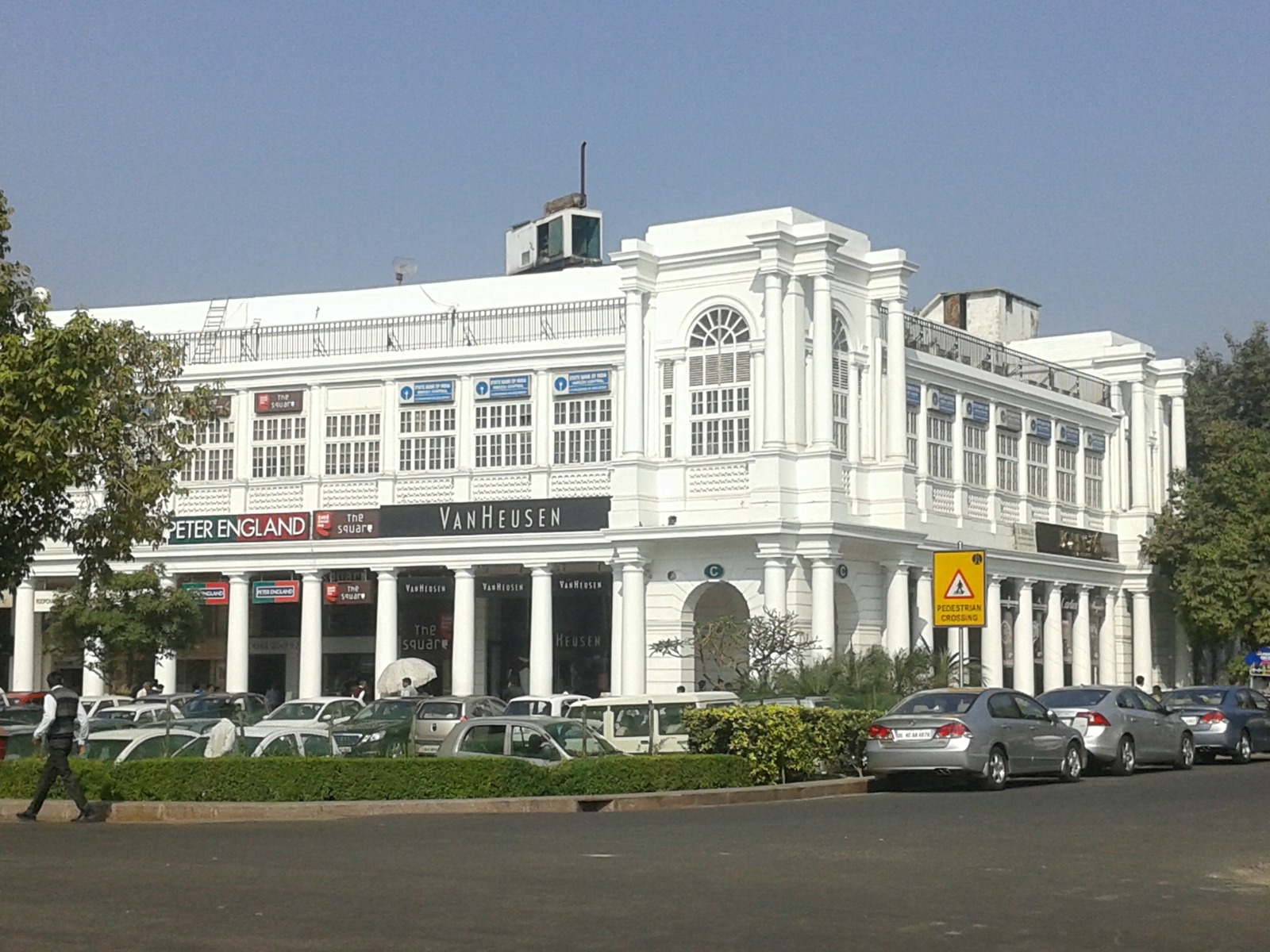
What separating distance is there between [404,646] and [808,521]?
14.1 m

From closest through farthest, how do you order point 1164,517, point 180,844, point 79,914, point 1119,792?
point 79,914 → point 180,844 → point 1119,792 → point 1164,517

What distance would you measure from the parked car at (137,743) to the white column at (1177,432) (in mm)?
43273

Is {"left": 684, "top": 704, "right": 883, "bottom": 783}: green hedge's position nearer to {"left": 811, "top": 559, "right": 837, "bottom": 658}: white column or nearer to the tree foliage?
{"left": 811, "top": 559, "right": 837, "bottom": 658}: white column

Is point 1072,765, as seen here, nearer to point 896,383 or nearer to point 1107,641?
point 896,383

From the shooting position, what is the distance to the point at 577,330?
4669 cm

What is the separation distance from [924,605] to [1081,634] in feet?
37.4

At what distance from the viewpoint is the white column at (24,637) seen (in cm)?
5019

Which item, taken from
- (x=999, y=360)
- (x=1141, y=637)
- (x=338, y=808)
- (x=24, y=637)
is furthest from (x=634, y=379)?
(x=338, y=808)

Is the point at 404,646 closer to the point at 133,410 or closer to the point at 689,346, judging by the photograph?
the point at 689,346

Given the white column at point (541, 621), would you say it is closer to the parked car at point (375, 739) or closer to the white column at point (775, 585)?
the white column at point (775, 585)

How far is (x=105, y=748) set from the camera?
22.7 m

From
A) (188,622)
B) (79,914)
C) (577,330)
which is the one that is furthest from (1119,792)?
(188,622)

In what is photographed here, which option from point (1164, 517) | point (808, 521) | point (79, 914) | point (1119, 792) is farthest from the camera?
point (1164, 517)

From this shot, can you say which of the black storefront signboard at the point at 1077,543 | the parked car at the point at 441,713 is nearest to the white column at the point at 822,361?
the black storefront signboard at the point at 1077,543
